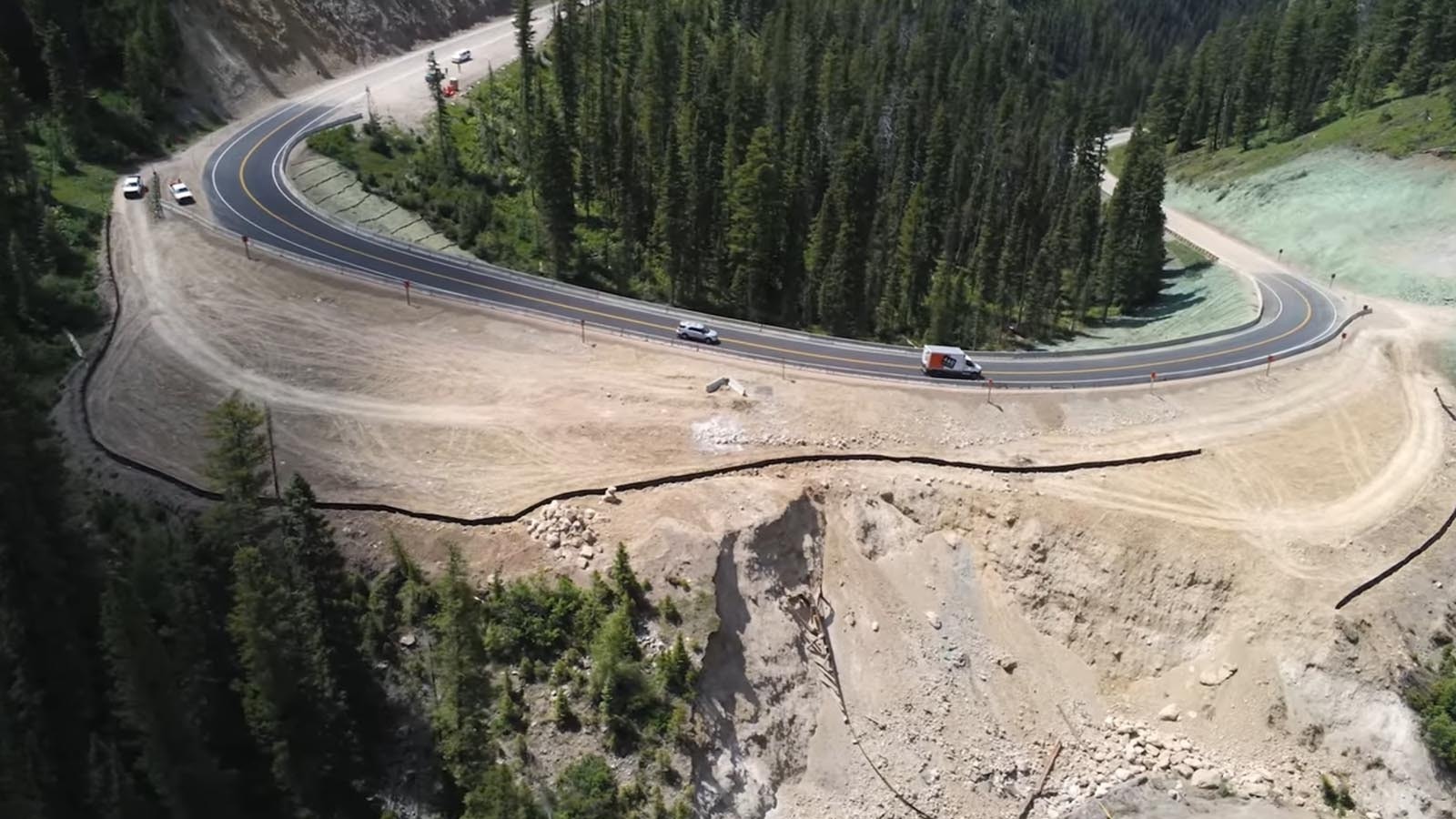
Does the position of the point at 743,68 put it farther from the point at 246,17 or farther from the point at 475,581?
the point at 475,581

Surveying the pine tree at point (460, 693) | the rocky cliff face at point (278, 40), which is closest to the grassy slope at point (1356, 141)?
the pine tree at point (460, 693)

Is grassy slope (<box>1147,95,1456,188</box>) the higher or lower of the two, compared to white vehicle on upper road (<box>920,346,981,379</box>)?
higher

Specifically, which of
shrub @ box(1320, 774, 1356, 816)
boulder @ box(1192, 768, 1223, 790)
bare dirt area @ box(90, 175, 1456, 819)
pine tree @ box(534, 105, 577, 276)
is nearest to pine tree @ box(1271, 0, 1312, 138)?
bare dirt area @ box(90, 175, 1456, 819)

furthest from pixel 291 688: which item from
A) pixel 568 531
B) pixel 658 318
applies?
pixel 658 318

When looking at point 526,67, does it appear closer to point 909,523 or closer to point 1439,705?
point 909,523

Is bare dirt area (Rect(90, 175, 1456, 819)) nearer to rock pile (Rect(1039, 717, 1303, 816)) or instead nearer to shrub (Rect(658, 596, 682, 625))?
rock pile (Rect(1039, 717, 1303, 816))

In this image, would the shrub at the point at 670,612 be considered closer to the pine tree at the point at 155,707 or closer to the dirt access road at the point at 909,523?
the dirt access road at the point at 909,523
